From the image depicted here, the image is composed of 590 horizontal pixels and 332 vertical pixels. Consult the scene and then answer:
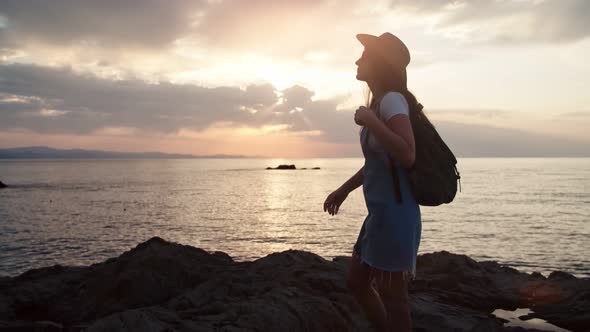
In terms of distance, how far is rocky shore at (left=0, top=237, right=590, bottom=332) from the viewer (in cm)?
574

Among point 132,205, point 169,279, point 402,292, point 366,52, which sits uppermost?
point 366,52

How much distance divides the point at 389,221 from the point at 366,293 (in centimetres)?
87

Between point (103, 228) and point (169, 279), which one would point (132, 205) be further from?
point (169, 279)

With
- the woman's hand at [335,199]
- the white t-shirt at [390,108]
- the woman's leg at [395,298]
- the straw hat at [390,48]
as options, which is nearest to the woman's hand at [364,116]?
the white t-shirt at [390,108]

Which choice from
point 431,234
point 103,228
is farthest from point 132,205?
point 431,234

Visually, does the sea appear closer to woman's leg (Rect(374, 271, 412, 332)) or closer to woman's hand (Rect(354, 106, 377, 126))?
woman's leg (Rect(374, 271, 412, 332))

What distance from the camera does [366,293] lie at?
3.81 metres

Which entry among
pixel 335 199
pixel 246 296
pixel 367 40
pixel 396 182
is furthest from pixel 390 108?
pixel 246 296

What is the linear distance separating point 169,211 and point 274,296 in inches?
1600

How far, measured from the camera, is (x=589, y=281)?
33.4 ft

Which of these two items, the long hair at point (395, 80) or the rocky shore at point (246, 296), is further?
the rocky shore at point (246, 296)

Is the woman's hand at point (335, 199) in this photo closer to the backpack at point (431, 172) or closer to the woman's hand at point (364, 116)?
the backpack at point (431, 172)

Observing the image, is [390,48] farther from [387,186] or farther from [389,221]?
[389,221]

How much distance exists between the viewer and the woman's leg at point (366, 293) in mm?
3762
